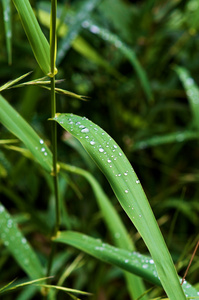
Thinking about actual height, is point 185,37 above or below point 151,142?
above

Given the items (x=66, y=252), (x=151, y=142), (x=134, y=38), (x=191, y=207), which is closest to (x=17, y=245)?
(x=66, y=252)

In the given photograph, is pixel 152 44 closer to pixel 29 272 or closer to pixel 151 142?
pixel 151 142

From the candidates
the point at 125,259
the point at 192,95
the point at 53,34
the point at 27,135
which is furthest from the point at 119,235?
the point at 192,95

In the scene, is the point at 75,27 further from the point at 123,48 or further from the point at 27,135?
the point at 27,135

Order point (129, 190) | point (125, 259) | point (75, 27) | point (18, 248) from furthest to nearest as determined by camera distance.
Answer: point (75, 27)
point (18, 248)
point (125, 259)
point (129, 190)

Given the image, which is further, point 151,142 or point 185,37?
point 185,37

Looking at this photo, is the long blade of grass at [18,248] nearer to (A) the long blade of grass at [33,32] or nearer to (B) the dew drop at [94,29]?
(A) the long blade of grass at [33,32]

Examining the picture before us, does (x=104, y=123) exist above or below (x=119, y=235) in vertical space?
above
